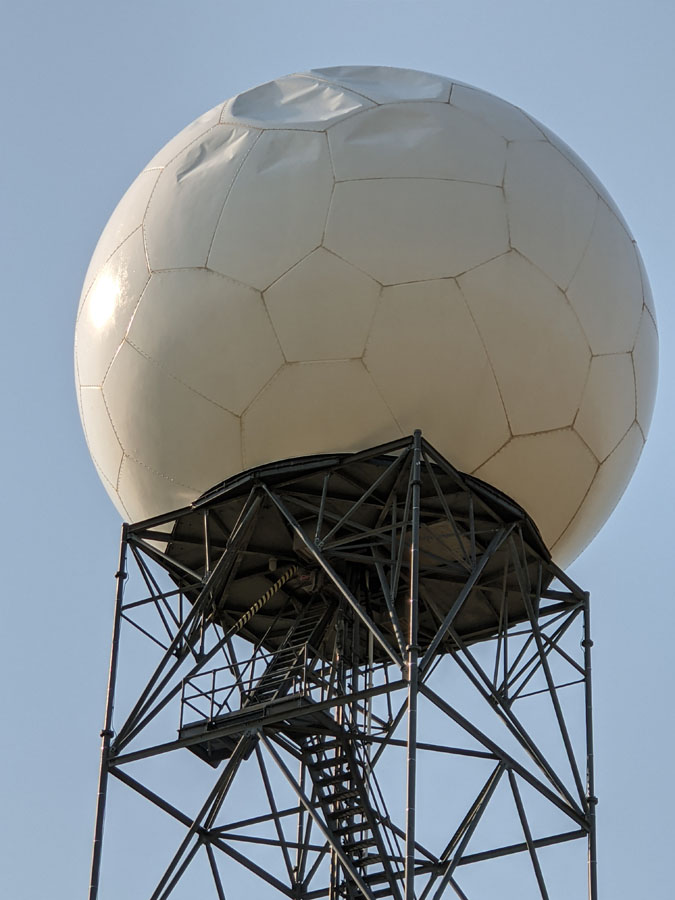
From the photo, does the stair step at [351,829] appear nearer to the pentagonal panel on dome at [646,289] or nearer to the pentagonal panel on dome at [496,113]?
the pentagonal panel on dome at [646,289]

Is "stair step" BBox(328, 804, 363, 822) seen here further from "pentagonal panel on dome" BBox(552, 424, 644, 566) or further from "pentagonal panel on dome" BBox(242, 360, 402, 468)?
"pentagonal panel on dome" BBox(242, 360, 402, 468)

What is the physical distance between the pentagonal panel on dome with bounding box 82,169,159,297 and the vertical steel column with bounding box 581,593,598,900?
5865mm

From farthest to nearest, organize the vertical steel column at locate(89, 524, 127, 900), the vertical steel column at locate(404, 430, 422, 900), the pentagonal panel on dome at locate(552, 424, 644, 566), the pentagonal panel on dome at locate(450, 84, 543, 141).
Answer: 1. the pentagonal panel on dome at locate(552, 424, 644, 566)
2. the pentagonal panel on dome at locate(450, 84, 543, 141)
3. the vertical steel column at locate(89, 524, 127, 900)
4. the vertical steel column at locate(404, 430, 422, 900)

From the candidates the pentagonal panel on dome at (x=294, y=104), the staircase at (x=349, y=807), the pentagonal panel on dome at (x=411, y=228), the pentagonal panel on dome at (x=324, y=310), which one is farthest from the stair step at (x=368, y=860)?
the pentagonal panel on dome at (x=294, y=104)

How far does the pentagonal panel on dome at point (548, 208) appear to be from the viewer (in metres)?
17.0

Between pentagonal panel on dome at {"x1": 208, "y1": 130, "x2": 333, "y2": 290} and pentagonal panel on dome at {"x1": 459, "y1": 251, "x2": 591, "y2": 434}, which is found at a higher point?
pentagonal panel on dome at {"x1": 208, "y1": 130, "x2": 333, "y2": 290}

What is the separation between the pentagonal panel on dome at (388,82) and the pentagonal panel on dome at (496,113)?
0.15 metres

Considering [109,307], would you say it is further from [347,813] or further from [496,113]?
[347,813]

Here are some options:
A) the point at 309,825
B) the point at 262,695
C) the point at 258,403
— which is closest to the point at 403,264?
the point at 258,403

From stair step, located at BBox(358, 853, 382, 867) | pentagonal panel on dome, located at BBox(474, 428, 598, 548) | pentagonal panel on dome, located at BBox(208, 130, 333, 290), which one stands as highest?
pentagonal panel on dome, located at BBox(208, 130, 333, 290)

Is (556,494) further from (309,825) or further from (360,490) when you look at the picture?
(309,825)

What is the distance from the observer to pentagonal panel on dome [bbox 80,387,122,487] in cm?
1778

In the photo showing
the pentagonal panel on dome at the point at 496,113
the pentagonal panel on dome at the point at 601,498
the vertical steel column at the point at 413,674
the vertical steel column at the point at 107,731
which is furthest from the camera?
the pentagonal panel on dome at the point at 601,498

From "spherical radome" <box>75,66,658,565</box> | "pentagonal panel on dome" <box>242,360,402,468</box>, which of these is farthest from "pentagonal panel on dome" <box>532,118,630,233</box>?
"pentagonal panel on dome" <box>242,360,402,468</box>
